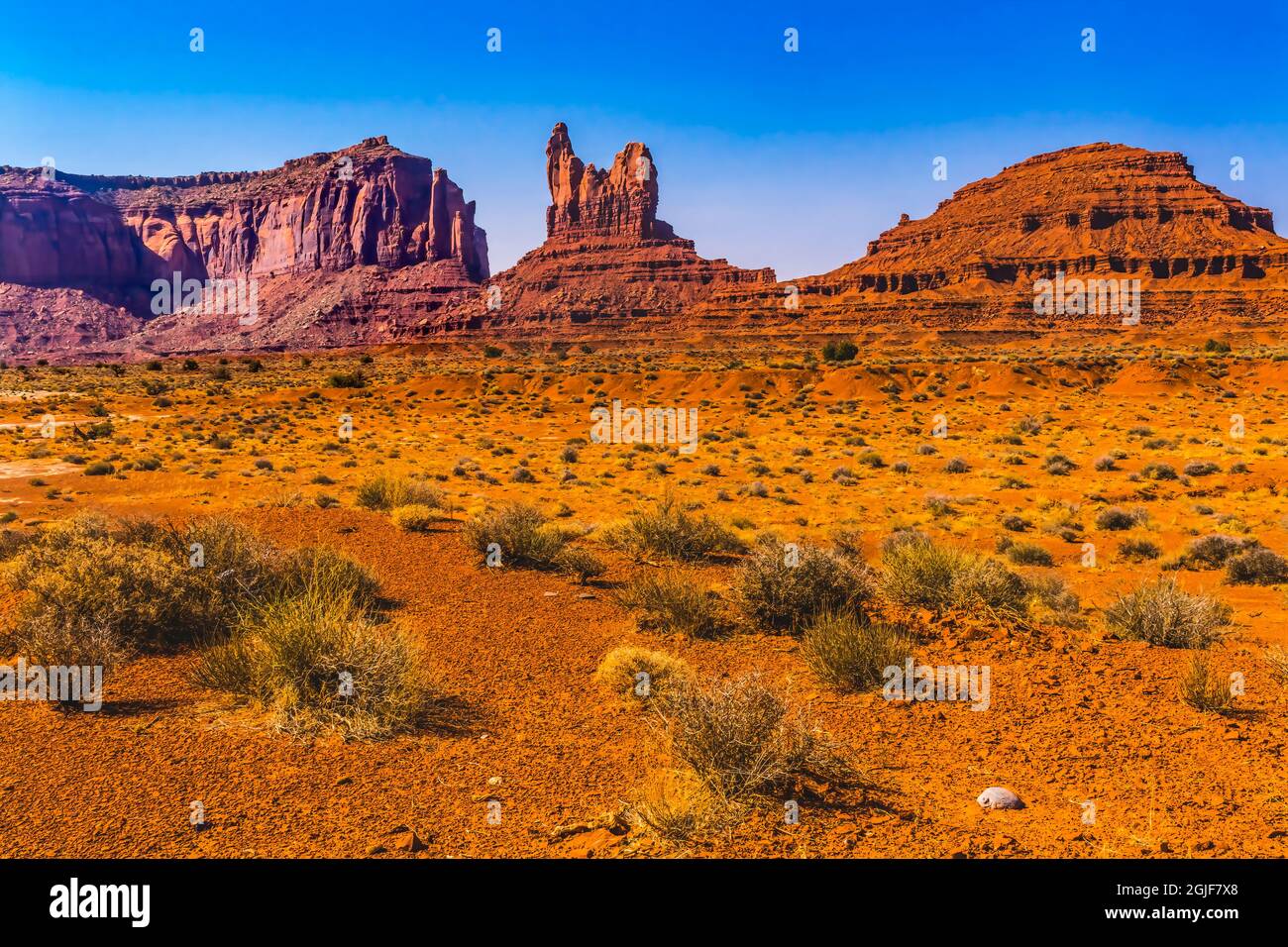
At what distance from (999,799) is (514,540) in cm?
708

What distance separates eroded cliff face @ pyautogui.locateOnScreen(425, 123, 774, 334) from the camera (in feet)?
460

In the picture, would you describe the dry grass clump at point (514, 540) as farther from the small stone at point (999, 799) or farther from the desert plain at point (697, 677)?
the small stone at point (999, 799)

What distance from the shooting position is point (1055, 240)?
399 feet

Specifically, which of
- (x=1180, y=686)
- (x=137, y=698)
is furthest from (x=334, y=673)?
(x=1180, y=686)

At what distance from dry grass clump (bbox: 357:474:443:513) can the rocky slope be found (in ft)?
335

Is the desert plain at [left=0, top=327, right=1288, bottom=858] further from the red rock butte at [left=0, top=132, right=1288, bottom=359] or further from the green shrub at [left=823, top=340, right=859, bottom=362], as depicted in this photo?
the red rock butte at [left=0, top=132, right=1288, bottom=359]

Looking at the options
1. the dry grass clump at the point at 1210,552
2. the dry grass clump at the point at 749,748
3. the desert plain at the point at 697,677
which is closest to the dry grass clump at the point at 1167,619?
the desert plain at the point at 697,677

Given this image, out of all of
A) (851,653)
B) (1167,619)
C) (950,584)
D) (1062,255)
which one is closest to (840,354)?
(950,584)

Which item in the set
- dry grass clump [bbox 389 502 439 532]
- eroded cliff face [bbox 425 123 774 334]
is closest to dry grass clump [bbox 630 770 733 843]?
dry grass clump [bbox 389 502 439 532]

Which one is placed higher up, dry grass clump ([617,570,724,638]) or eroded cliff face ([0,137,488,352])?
eroded cliff face ([0,137,488,352])

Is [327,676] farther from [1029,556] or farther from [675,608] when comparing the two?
[1029,556]

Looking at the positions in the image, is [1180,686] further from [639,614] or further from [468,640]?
[468,640]

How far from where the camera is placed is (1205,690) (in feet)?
20.9

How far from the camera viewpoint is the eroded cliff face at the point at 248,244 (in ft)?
515
